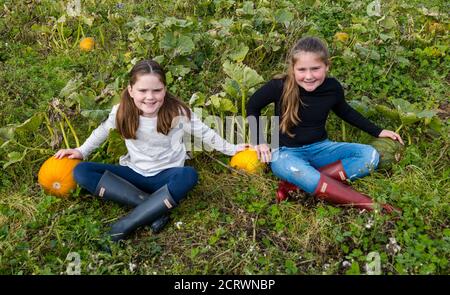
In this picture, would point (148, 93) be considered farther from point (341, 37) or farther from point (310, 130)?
point (341, 37)

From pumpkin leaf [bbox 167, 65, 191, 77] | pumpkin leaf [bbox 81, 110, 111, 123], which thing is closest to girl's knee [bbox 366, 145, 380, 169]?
pumpkin leaf [bbox 167, 65, 191, 77]

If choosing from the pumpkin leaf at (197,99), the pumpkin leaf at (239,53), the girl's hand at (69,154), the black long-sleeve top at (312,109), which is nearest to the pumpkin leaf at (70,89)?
the girl's hand at (69,154)

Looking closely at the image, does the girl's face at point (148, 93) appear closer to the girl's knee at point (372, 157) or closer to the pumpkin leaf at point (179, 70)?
the pumpkin leaf at point (179, 70)

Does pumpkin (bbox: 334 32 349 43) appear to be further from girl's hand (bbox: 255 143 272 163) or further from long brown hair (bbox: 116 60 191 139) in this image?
long brown hair (bbox: 116 60 191 139)

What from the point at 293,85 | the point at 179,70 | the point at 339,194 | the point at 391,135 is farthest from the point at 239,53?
the point at 339,194

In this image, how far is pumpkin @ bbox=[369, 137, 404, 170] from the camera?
140 inches

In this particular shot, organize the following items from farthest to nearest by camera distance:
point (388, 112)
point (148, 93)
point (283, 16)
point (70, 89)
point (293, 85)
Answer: point (283, 16)
point (70, 89)
point (388, 112)
point (293, 85)
point (148, 93)

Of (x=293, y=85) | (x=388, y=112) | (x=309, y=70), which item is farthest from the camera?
(x=388, y=112)

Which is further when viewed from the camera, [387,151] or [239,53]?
[239,53]

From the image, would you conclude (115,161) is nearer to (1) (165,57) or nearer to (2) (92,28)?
(1) (165,57)

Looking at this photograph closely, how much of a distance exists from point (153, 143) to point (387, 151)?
1685mm

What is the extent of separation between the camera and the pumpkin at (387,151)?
3564 mm

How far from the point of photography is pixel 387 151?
3574mm

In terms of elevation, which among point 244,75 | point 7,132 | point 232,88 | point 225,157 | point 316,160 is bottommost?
point 225,157
